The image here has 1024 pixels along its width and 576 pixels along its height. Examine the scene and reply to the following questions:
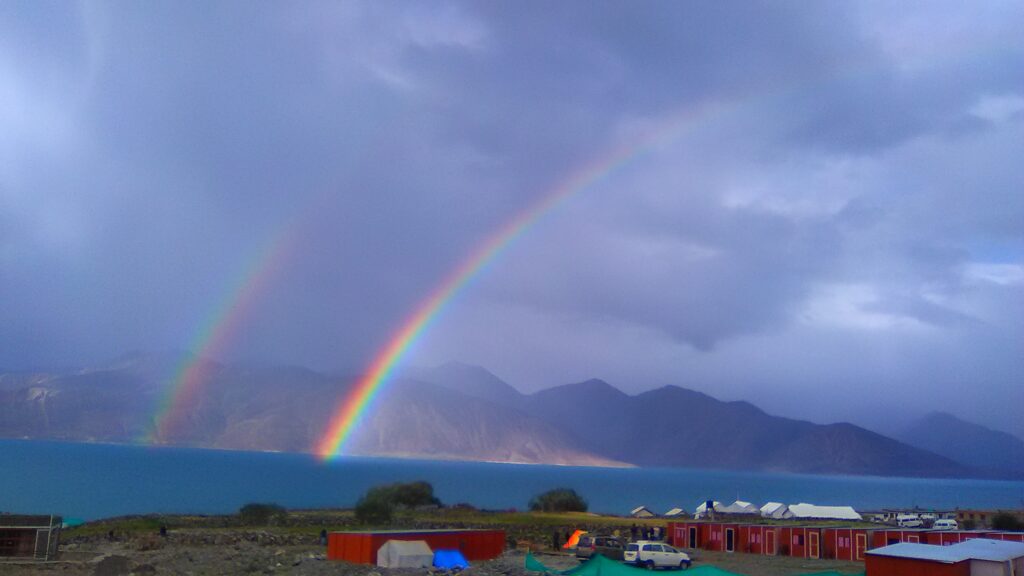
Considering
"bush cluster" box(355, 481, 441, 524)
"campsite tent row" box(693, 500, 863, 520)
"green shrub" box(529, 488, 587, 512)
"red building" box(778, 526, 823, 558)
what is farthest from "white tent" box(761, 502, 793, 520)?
"red building" box(778, 526, 823, 558)

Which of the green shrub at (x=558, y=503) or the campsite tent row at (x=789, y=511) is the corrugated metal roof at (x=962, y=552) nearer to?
the campsite tent row at (x=789, y=511)

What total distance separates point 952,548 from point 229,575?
23.5m

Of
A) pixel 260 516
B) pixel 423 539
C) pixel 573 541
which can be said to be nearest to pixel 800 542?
pixel 573 541

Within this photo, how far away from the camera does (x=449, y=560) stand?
110 feet

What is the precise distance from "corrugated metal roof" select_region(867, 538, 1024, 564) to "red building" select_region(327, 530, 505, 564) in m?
17.2

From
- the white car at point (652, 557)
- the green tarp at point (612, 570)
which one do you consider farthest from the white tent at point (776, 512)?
the green tarp at point (612, 570)

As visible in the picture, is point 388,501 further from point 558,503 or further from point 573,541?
point 573,541

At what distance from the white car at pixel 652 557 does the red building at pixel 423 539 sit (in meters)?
5.99

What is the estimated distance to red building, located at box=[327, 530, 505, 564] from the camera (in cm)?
3375

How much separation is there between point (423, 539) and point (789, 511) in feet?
201

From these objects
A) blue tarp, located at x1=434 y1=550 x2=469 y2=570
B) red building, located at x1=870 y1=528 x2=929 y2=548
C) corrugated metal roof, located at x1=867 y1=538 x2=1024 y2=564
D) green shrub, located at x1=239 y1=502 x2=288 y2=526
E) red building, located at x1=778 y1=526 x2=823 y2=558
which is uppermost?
corrugated metal roof, located at x1=867 y1=538 x2=1024 y2=564

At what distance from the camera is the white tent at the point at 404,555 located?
32.2 meters

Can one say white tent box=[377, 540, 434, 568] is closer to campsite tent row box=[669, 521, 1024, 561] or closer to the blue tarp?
the blue tarp

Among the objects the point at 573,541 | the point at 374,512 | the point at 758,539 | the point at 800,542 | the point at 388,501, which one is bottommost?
the point at 374,512
